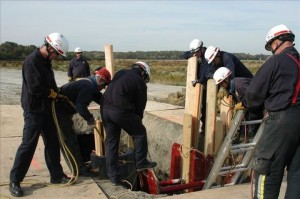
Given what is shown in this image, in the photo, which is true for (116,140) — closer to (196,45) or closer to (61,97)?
(61,97)

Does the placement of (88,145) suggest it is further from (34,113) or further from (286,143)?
(286,143)

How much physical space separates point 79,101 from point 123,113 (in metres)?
0.67

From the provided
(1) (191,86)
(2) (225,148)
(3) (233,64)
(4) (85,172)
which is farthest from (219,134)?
(4) (85,172)

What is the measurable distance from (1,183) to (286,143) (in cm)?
386

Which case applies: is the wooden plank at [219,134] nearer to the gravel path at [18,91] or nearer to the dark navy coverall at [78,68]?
the dark navy coverall at [78,68]

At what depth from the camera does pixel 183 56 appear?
8.16 m

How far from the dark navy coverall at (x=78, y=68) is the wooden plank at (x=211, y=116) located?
266 inches

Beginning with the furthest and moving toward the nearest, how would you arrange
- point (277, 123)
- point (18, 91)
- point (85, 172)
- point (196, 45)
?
1. point (18, 91)
2. point (196, 45)
3. point (85, 172)
4. point (277, 123)

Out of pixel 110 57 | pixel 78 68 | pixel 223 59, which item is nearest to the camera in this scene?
pixel 110 57

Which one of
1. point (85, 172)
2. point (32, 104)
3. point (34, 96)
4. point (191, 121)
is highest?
point (34, 96)

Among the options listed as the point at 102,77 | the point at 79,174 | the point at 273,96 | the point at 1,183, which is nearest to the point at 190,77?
the point at 102,77

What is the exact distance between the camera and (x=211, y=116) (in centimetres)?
599

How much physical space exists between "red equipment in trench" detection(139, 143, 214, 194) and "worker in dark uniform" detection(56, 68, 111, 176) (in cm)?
90

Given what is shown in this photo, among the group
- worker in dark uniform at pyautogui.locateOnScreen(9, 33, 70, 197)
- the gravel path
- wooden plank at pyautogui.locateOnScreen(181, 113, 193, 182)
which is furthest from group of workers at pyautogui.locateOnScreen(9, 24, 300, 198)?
the gravel path
